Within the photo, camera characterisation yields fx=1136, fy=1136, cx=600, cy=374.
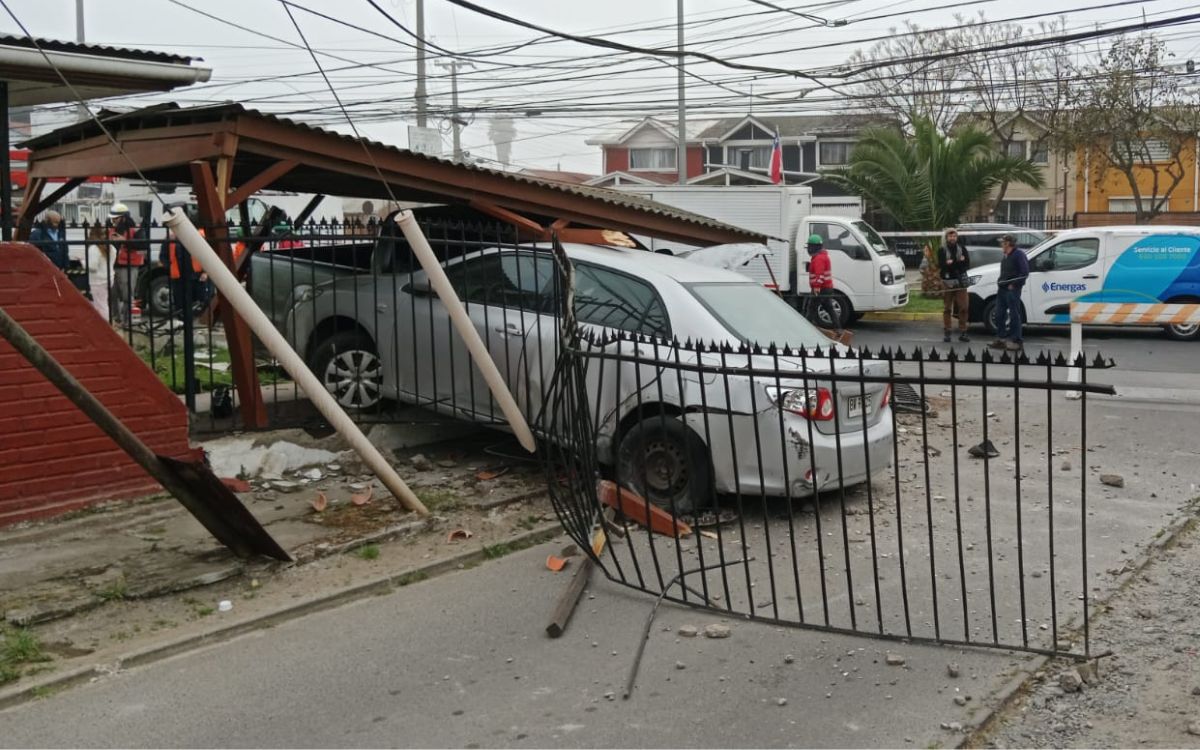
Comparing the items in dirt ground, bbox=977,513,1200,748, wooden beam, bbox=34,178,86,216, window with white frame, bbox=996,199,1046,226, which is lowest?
dirt ground, bbox=977,513,1200,748

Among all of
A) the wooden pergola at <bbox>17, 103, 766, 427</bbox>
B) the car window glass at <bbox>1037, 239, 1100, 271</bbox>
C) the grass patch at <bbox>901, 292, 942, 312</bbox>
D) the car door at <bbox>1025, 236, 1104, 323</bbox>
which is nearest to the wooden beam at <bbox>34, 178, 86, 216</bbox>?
the wooden pergola at <bbox>17, 103, 766, 427</bbox>

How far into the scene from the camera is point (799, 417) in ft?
24.1

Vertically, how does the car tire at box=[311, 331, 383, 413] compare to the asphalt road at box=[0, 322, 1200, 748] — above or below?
above

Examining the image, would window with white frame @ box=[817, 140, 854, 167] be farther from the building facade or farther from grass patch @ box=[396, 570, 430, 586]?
grass patch @ box=[396, 570, 430, 586]

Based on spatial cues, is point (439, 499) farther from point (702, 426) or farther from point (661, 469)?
point (702, 426)

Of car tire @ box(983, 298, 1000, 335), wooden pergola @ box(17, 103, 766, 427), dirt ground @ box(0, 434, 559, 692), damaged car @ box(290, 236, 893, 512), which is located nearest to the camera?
dirt ground @ box(0, 434, 559, 692)

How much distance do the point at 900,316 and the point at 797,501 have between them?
16.0m

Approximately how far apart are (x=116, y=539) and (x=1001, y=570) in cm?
526

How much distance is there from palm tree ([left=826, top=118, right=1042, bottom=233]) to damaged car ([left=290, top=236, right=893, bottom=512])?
18.1m

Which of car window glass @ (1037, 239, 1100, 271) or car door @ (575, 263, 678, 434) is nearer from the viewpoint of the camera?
car door @ (575, 263, 678, 434)

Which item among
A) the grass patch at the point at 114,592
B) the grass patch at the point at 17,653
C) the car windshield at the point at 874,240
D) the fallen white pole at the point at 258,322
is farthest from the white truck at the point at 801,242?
the grass patch at the point at 17,653

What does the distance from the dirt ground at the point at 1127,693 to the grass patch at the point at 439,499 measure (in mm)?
4104

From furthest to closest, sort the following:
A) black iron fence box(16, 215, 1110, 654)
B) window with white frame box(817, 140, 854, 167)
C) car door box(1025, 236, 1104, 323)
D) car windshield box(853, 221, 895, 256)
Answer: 1. window with white frame box(817, 140, 854, 167)
2. car windshield box(853, 221, 895, 256)
3. car door box(1025, 236, 1104, 323)
4. black iron fence box(16, 215, 1110, 654)

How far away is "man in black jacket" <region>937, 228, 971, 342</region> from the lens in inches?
760
